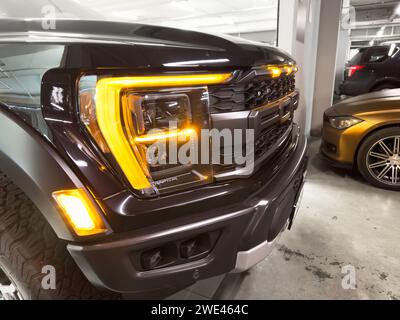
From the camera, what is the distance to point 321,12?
4.89 metres

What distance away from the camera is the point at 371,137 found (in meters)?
3.03

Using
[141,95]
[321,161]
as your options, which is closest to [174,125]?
[141,95]

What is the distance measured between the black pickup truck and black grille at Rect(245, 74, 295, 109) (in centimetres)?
1

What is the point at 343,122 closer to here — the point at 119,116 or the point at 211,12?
the point at 119,116

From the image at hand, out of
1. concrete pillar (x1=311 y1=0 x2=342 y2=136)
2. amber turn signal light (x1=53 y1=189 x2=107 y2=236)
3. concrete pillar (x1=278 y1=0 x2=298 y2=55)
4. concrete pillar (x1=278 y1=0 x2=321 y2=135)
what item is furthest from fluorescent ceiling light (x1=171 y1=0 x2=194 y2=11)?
amber turn signal light (x1=53 y1=189 x2=107 y2=236)

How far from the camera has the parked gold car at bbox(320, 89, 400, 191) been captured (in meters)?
2.96

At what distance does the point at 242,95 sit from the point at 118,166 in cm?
49

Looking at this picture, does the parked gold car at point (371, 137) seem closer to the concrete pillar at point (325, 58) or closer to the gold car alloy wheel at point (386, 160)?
the gold car alloy wheel at point (386, 160)

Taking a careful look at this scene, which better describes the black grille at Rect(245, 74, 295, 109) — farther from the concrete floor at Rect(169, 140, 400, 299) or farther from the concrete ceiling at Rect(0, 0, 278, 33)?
the concrete ceiling at Rect(0, 0, 278, 33)

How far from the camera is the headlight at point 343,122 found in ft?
10.2

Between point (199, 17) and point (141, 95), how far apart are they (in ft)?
41.5

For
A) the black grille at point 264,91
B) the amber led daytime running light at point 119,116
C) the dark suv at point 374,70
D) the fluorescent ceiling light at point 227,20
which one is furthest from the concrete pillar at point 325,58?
the fluorescent ceiling light at point 227,20

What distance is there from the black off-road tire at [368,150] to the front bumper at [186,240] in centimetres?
240

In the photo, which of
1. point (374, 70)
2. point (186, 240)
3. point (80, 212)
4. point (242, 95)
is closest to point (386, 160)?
point (242, 95)
